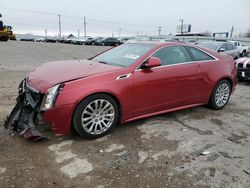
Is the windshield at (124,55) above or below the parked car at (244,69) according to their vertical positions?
above

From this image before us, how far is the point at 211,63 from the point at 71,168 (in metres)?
3.47

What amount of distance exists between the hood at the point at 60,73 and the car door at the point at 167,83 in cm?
55

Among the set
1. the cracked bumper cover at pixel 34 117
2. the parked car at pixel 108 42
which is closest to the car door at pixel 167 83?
the cracked bumper cover at pixel 34 117

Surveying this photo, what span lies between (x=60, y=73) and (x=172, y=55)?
2.04 metres

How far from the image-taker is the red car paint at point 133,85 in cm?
312

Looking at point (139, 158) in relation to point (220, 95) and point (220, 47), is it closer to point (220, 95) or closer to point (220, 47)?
point (220, 95)

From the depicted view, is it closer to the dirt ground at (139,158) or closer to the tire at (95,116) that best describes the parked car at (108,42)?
the dirt ground at (139,158)

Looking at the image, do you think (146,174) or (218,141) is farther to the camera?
(218,141)

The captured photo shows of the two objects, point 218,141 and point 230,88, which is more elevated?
point 230,88

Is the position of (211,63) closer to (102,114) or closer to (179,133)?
(179,133)

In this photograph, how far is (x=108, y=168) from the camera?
273 centimetres

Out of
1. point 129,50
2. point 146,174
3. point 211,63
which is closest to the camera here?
point 146,174

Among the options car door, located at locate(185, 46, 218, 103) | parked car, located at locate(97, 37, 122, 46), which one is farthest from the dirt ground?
parked car, located at locate(97, 37, 122, 46)

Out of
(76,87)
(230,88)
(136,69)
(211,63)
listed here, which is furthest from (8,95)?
(230,88)
